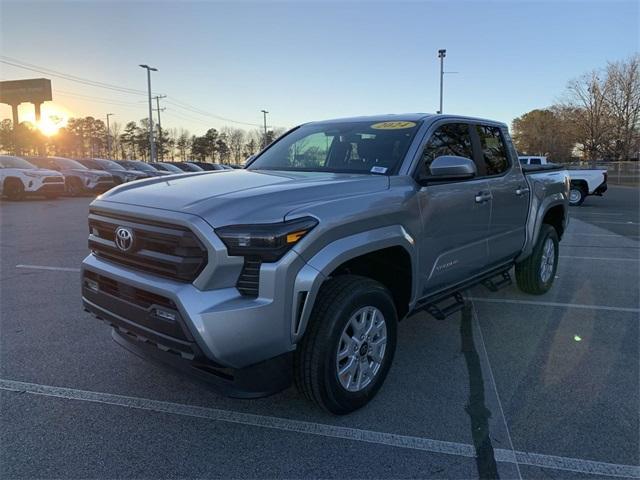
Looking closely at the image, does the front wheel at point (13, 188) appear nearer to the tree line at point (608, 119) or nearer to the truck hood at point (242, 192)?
the truck hood at point (242, 192)

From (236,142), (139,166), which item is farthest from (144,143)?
(139,166)

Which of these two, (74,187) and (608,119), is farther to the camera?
(608,119)

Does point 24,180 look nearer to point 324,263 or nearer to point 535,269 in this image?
point 535,269

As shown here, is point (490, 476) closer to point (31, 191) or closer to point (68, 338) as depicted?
point (68, 338)

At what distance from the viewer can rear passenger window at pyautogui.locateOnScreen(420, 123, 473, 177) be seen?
3672 millimetres

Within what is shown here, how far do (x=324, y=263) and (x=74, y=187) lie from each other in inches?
818

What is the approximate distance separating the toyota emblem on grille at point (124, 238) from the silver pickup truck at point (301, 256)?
0.01 m

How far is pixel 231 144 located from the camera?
97375 mm

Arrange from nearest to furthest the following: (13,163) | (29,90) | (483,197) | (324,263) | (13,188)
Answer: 1. (324,263)
2. (483,197)
3. (13,188)
4. (13,163)
5. (29,90)

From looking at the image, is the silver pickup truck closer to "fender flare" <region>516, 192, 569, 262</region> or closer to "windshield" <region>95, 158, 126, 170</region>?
"fender flare" <region>516, 192, 569, 262</region>

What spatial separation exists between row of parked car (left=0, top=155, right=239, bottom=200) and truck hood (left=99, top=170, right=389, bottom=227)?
41.1ft

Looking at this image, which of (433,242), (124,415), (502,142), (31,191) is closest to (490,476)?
(433,242)

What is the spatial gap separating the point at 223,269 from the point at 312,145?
83.6 inches

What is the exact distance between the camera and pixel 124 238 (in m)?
2.85
